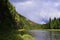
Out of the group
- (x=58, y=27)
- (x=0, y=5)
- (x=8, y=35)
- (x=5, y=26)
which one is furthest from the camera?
(x=58, y=27)

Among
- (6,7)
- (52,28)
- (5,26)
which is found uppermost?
(6,7)

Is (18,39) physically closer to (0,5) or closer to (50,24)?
(0,5)

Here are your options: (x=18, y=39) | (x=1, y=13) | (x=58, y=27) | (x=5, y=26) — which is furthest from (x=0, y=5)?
(x=58, y=27)

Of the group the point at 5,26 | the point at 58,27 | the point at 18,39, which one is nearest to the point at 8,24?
the point at 5,26

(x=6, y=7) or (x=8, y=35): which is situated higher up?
(x=6, y=7)

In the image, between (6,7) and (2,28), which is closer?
(2,28)

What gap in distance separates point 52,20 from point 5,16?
130086 mm

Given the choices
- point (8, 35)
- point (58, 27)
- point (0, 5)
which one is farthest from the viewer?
point (58, 27)

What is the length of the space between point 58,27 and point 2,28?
408 feet

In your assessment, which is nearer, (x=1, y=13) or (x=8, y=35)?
(x=8, y=35)

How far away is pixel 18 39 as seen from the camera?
39.5m

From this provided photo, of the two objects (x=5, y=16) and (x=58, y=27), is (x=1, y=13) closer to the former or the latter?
(x=5, y=16)

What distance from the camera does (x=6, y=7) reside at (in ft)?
152

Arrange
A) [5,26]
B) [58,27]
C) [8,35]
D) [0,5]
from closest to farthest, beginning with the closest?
[8,35], [5,26], [0,5], [58,27]
